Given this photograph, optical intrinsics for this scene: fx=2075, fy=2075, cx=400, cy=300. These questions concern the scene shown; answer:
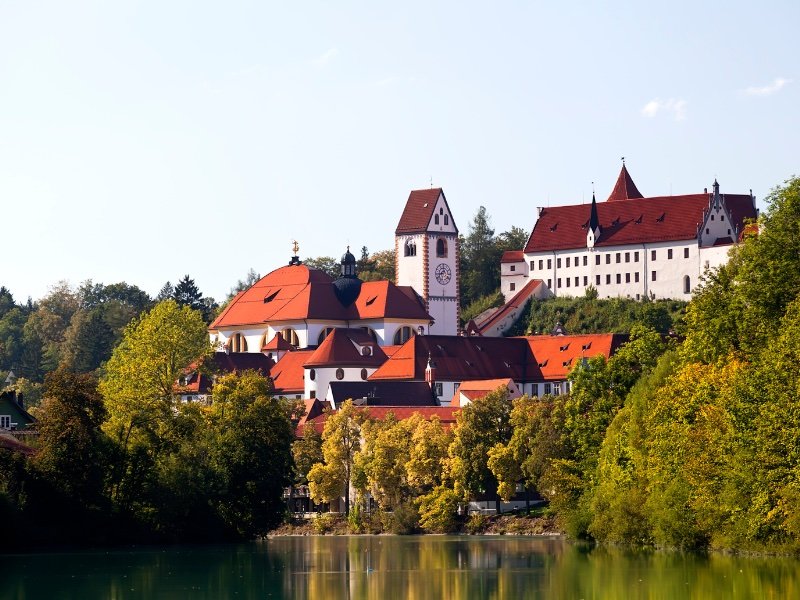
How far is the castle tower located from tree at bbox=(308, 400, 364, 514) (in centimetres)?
6166

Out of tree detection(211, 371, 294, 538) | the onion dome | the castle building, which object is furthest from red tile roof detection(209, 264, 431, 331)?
tree detection(211, 371, 294, 538)

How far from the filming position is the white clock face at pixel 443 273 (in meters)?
177

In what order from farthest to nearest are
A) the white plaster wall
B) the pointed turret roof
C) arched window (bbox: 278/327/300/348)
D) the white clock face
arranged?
the pointed turret roof
the white clock face
the white plaster wall
arched window (bbox: 278/327/300/348)

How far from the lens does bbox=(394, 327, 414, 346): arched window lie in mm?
163000

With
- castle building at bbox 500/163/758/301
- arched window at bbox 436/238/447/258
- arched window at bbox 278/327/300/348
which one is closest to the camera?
arched window at bbox 278/327/300/348

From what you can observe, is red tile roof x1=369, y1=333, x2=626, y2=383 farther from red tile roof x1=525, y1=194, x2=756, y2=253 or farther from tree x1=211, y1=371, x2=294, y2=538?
tree x1=211, y1=371, x2=294, y2=538

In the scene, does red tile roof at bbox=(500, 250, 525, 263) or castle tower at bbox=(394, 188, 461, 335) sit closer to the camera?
castle tower at bbox=(394, 188, 461, 335)

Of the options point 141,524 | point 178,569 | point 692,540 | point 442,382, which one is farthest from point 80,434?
point 442,382

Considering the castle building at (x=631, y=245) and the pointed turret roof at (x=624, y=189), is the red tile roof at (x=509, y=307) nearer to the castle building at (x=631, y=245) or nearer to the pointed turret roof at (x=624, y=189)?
the castle building at (x=631, y=245)

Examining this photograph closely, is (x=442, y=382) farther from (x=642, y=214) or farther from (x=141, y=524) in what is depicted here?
(x=141, y=524)

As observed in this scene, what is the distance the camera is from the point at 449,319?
176m

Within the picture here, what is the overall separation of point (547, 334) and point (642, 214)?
14843 mm

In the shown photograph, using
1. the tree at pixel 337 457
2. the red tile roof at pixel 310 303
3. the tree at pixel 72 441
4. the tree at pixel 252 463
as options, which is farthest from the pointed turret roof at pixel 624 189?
the tree at pixel 72 441

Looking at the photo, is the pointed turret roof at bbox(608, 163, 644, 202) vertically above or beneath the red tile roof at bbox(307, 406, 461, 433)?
above
